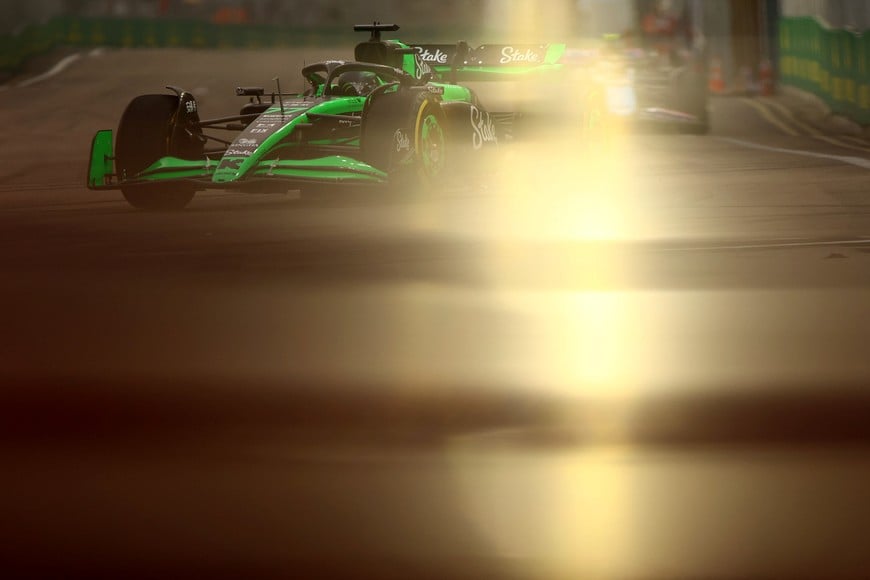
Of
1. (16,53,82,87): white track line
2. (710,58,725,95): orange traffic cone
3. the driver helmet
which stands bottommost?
(710,58,725,95): orange traffic cone

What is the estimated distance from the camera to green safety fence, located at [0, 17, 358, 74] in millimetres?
60156

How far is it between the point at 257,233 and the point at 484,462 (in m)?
7.28

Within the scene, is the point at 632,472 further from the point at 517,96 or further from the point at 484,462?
the point at 517,96

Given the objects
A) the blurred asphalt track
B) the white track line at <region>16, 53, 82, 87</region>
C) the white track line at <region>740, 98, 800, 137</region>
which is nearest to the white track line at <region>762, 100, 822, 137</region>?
the white track line at <region>740, 98, 800, 137</region>

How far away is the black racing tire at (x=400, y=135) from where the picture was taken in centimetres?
1392

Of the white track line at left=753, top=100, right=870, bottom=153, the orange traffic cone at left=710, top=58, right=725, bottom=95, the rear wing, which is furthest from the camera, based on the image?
the orange traffic cone at left=710, top=58, right=725, bottom=95

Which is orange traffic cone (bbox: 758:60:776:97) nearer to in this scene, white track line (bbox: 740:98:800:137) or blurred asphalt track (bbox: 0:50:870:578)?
white track line (bbox: 740:98:800:137)

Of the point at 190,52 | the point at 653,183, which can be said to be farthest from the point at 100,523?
the point at 190,52

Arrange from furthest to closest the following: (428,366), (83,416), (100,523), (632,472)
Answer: (428,366), (83,416), (632,472), (100,523)

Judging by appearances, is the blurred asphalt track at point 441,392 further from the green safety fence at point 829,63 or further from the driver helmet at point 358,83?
the green safety fence at point 829,63

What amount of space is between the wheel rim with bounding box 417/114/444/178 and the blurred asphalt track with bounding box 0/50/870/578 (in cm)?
50

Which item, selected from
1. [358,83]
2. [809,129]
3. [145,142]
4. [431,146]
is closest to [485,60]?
[358,83]

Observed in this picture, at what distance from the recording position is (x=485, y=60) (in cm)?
1653

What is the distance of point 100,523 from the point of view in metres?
5.03
